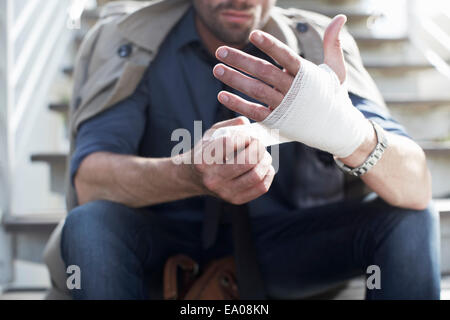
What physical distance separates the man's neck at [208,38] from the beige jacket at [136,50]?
0.06 m

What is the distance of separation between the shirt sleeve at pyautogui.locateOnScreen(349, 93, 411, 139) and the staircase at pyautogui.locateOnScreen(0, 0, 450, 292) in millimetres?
382

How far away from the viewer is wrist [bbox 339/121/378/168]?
80 cm

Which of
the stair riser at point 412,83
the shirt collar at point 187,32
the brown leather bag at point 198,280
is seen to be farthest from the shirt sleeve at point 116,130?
the stair riser at point 412,83

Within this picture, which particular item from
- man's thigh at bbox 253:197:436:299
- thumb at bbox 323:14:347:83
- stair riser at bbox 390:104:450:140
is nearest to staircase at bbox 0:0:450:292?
stair riser at bbox 390:104:450:140

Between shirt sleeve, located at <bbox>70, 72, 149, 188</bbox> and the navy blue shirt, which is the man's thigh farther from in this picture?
shirt sleeve, located at <bbox>70, 72, 149, 188</bbox>

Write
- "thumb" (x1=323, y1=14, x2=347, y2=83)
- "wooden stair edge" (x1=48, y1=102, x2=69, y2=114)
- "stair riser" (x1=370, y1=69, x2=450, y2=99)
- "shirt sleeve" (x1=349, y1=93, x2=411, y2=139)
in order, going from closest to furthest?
"thumb" (x1=323, y1=14, x2=347, y2=83), "shirt sleeve" (x1=349, y1=93, x2=411, y2=139), "wooden stair edge" (x1=48, y1=102, x2=69, y2=114), "stair riser" (x1=370, y1=69, x2=450, y2=99)

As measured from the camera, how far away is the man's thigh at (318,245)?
0.97 m

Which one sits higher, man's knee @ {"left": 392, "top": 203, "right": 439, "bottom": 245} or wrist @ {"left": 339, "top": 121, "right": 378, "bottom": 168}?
wrist @ {"left": 339, "top": 121, "right": 378, "bottom": 168}

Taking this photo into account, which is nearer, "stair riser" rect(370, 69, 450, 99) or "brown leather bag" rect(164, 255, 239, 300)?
"brown leather bag" rect(164, 255, 239, 300)

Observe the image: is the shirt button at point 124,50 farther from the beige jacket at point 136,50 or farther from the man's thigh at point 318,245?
the man's thigh at point 318,245

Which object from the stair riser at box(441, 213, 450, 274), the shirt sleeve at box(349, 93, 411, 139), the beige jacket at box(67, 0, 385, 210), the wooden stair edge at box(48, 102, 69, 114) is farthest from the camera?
the wooden stair edge at box(48, 102, 69, 114)

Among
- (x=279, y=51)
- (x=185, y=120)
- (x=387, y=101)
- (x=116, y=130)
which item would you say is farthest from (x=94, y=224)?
(x=387, y=101)

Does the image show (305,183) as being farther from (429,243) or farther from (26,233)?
(26,233)
